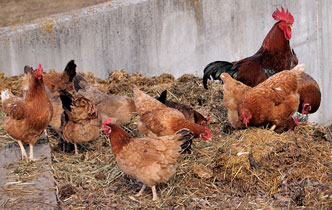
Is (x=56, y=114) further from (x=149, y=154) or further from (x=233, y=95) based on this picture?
(x=233, y=95)

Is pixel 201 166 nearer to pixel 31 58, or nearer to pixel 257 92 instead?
pixel 257 92

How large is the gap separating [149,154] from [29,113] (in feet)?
5.33

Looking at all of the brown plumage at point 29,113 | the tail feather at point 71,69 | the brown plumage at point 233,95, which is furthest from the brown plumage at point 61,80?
the brown plumage at point 233,95

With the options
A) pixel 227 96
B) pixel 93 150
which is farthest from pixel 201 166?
pixel 93 150

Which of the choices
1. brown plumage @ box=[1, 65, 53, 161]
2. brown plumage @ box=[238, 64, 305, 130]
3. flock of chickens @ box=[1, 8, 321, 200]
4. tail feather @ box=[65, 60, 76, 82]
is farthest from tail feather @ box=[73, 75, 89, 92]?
brown plumage @ box=[238, 64, 305, 130]

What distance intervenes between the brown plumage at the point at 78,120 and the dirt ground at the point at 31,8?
482 centimetres

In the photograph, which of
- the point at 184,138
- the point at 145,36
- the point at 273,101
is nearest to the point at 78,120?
the point at 184,138

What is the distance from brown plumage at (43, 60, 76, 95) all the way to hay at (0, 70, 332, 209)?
55.6 inches

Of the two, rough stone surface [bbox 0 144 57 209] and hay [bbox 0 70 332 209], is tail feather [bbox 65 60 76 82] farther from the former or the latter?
rough stone surface [bbox 0 144 57 209]

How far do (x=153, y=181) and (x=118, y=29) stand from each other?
4.36 m

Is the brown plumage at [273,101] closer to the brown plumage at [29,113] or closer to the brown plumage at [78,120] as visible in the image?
the brown plumage at [78,120]

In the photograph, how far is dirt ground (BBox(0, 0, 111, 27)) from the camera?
1020 cm

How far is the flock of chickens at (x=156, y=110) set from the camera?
4723mm

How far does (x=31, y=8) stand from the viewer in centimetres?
1052
